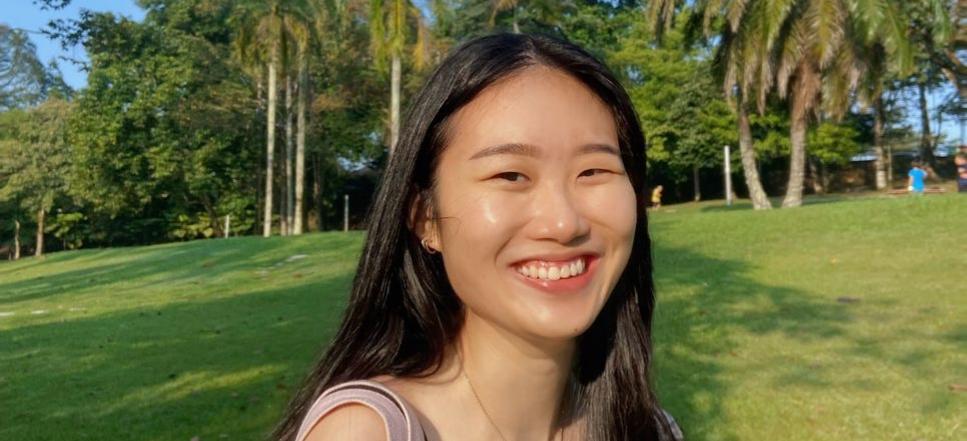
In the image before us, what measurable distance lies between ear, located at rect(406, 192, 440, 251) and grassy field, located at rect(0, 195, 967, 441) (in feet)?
1.41

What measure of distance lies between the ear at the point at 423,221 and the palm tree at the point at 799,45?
17373 mm

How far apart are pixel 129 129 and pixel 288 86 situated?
7.12m

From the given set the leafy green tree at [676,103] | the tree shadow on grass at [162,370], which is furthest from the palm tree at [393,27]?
the leafy green tree at [676,103]

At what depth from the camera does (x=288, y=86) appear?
106 ft

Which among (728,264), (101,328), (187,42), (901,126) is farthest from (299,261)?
(901,126)

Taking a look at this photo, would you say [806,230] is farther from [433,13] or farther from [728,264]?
[433,13]

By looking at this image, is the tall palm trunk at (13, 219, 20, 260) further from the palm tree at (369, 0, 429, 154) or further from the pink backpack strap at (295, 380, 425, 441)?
the pink backpack strap at (295, 380, 425, 441)

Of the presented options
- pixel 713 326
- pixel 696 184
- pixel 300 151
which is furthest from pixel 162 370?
pixel 696 184

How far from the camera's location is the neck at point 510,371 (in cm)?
150

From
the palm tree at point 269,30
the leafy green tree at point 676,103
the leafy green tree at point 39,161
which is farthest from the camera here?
A: the leafy green tree at point 39,161

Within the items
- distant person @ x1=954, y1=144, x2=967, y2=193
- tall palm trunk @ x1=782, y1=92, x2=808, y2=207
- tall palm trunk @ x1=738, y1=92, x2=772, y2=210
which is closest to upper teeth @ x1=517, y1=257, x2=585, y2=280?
tall palm trunk @ x1=782, y1=92, x2=808, y2=207

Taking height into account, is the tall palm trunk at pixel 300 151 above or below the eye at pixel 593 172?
above

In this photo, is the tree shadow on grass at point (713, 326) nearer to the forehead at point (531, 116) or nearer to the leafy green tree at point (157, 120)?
the forehead at point (531, 116)

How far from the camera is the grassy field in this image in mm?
5574
